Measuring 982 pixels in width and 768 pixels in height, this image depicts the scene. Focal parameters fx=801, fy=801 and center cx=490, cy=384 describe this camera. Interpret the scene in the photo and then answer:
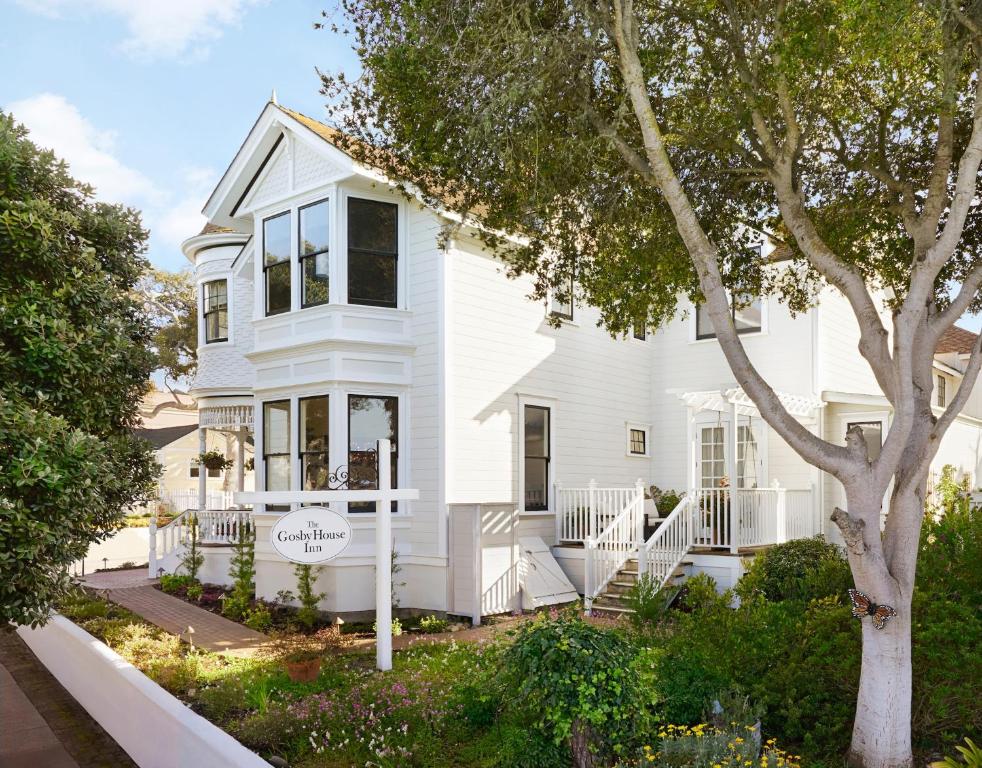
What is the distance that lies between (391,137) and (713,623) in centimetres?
574

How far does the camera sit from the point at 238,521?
15734mm

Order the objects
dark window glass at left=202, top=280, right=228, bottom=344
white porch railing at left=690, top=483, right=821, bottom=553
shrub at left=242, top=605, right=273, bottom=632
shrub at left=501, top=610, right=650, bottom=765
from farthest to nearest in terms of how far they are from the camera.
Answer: dark window glass at left=202, top=280, right=228, bottom=344, white porch railing at left=690, top=483, right=821, bottom=553, shrub at left=242, top=605, right=273, bottom=632, shrub at left=501, top=610, right=650, bottom=765

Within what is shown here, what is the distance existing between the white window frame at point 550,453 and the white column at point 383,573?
5.37 meters

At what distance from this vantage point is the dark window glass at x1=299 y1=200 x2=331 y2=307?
1330cm

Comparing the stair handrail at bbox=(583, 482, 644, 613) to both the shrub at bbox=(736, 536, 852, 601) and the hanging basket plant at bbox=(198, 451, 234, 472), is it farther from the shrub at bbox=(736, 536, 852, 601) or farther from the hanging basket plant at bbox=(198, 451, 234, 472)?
the hanging basket plant at bbox=(198, 451, 234, 472)

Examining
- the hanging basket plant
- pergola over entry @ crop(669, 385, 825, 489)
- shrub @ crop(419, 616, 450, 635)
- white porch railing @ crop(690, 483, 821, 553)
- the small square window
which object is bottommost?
shrub @ crop(419, 616, 450, 635)

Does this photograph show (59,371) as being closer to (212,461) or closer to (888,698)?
(888,698)

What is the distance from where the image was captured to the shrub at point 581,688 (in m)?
5.22

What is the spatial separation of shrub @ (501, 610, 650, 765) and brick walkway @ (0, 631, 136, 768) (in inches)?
179

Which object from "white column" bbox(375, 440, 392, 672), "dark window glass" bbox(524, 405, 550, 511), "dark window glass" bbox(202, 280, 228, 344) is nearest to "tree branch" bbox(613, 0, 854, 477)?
"white column" bbox(375, 440, 392, 672)

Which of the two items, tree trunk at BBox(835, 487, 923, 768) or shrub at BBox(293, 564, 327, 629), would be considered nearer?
tree trunk at BBox(835, 487, 923, 768)

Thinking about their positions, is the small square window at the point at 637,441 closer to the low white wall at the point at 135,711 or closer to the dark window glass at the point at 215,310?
the dark window glass at the point at 215,310

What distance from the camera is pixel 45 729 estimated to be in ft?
28.5

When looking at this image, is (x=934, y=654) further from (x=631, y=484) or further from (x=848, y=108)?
(x=631, y=484)
